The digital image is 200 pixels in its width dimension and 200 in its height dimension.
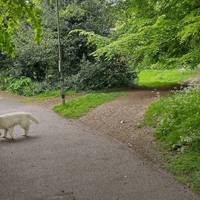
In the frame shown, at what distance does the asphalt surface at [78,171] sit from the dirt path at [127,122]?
38cm

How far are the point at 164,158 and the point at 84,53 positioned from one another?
1692cm

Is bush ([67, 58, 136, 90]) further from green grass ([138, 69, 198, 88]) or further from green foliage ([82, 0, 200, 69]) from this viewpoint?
green foliage ([82, 0, 200, 69])

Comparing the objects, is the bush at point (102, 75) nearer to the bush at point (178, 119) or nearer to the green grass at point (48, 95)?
the green grass at point (48, 95)

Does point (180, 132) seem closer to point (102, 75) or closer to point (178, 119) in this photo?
point (178, 119)


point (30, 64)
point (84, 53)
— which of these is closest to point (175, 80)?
point (84, 53)

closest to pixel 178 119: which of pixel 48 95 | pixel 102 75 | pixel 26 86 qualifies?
pixel 102 75

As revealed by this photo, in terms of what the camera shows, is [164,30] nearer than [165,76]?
Yes

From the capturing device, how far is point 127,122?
49.3 feet

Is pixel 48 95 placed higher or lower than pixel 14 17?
lower

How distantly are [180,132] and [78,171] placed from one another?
128 inches

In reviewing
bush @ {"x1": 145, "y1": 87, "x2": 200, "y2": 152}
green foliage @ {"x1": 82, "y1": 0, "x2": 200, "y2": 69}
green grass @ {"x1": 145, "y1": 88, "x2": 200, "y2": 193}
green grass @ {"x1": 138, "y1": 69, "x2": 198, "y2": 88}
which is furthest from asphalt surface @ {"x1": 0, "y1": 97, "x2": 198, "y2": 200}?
green grass @ {"x1": 138, "y1": 69, "x2": 198, "y2": 88}

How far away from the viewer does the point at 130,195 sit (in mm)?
8094

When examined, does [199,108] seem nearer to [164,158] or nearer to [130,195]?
[164,158]

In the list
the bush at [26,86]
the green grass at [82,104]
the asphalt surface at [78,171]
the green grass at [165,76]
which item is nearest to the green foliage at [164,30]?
the asphalt surface at [78,171]
